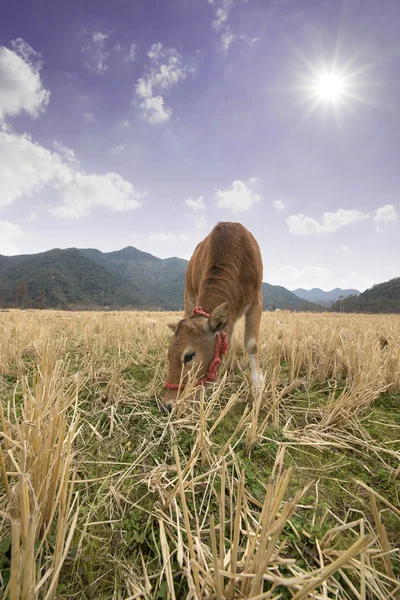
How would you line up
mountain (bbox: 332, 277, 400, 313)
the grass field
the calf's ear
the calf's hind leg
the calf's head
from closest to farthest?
the grass field, the calf's head, the calf's ear, the calf's hind leg, mountain (bbox: 332, 277, 400, 313)

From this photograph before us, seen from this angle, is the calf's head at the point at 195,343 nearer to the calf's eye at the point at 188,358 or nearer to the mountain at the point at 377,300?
the calf's eye at the point at 188,358

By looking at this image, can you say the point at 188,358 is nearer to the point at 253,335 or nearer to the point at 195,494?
the point at 253,335

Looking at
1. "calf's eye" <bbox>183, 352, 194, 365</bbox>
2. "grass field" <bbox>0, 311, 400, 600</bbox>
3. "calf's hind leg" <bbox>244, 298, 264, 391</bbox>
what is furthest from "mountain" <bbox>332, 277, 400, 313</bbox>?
"grass field" <bbox>0, 311, 400, 600</bbox>

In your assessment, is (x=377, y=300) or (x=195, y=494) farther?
(x=377, y=300)

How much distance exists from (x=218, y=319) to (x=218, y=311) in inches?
4.9

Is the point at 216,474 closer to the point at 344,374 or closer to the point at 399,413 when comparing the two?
the point at 399,413

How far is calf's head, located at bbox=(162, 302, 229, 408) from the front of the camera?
2.79 meters

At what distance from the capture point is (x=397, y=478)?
163 cm

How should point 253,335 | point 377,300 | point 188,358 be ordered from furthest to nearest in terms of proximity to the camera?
point 377,300
point 253,335
point 188,358

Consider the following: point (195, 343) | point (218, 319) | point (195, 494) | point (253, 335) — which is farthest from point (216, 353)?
point (195, 494)

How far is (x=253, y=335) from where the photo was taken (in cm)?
382

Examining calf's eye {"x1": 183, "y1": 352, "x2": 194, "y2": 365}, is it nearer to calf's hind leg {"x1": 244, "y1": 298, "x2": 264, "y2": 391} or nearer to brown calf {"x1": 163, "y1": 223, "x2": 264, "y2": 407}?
brown calf {"x1": 163, "y1": 223, "x2": 264, "y2": 407}

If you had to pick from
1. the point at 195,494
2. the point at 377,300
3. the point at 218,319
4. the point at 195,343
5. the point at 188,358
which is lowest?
the point at 195,494

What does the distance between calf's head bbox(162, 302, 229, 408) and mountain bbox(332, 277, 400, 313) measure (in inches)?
2900
